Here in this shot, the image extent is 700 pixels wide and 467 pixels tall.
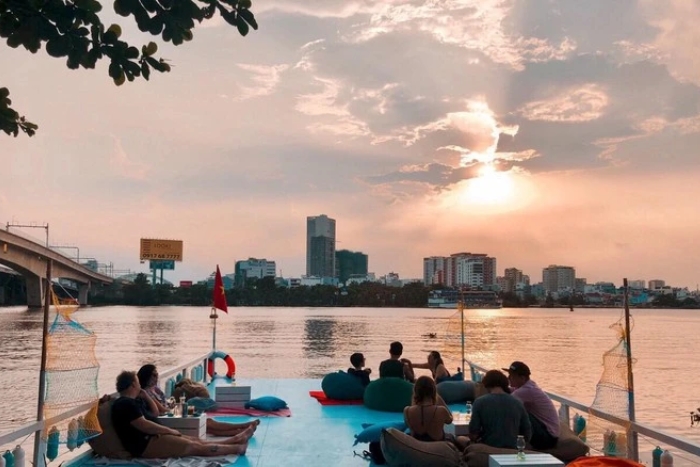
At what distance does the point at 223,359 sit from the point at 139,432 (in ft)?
33.1

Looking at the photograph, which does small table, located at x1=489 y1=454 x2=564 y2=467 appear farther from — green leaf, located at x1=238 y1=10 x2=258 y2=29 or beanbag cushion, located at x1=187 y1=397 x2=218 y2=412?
beanbag cushion, located at x1=187 y1=397 x2=218 y2=412

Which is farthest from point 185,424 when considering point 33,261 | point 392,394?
point 33,261

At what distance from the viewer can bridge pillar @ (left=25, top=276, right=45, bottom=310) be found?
266 feet

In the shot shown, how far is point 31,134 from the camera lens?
426 cm

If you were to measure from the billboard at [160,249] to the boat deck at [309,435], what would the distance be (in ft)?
503

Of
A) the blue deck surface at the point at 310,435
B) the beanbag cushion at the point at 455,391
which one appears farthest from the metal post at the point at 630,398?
the beanbag cushion at the point at 455,391

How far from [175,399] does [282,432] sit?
79.6 inches

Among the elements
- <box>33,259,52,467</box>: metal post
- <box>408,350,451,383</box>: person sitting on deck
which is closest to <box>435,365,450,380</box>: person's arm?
<box>408,350,451,383</box>: person sitting on deck

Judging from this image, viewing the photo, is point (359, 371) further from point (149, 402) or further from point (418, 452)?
point (418, 452)

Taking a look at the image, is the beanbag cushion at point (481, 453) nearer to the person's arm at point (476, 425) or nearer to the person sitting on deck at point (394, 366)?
the person's arm at point (476, 425)

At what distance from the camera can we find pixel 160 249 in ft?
532

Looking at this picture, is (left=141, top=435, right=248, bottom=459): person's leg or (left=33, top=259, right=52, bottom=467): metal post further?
(left=141, top=435, right=248, bottom=459): person's leg

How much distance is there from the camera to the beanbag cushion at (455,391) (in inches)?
516

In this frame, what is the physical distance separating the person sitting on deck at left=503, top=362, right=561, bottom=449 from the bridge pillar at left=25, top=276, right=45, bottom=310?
7858cm
